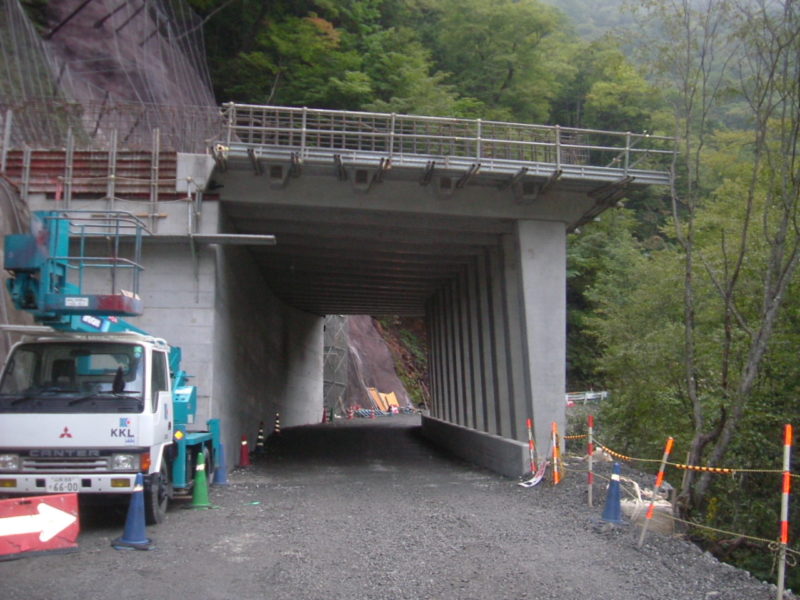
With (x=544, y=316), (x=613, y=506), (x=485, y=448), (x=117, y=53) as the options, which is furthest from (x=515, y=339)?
(x=117, y=53)

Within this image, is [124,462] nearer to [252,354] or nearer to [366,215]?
[366,215]

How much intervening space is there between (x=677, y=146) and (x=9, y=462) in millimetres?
12125

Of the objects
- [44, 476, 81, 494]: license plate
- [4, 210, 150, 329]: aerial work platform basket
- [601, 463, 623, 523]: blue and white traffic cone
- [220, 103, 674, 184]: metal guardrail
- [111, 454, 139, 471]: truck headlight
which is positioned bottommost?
[601, 463, 623, 523]: blue and white traffic cone

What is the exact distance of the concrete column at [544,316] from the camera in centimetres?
1734

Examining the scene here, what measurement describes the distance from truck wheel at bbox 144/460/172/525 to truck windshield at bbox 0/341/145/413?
1.11 m

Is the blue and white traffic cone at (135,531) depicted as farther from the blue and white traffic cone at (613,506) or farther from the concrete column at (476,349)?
the concrete column at (476,349)

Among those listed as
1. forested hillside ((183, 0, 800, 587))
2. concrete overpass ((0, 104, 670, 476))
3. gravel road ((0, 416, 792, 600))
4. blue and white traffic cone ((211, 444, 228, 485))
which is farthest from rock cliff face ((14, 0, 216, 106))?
gravel road ((0, 416, 792, 600))

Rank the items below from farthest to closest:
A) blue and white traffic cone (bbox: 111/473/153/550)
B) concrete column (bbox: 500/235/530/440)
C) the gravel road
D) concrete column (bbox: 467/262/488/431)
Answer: concrete column (bbox: 467/262/488/431) → concrete column (bbox: 500/235/530/440) → blue and white traffic cone (bbox: 111/473/153/550) → the gravel road

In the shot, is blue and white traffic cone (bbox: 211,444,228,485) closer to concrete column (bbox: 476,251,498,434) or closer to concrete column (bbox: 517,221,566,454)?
concrete column (bbox: 517,221,566,454)

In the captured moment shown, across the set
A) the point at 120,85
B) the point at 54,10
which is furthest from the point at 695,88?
the point at 54,10

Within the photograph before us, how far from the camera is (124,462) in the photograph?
29.2ft

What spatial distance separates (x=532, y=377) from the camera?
57.0ft

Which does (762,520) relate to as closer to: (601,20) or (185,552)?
(185,552)

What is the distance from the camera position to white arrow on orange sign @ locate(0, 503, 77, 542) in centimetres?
754
